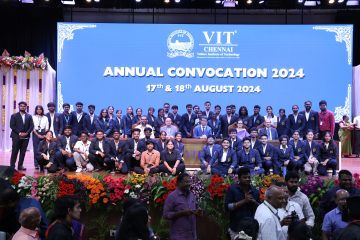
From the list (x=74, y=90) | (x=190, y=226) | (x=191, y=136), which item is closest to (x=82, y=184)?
(x=190, y=226)

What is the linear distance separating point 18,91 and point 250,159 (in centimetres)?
846

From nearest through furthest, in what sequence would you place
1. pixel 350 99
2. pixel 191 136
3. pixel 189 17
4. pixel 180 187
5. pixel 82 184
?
pixel 180 187 → pixel 82 184 → pixel 191 136 → pixel 350 99 → pixel 189 17

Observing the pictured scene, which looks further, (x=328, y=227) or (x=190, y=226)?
(x=190, y=226)

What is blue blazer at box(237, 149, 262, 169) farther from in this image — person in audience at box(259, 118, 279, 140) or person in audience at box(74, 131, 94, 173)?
person in audience at box(74, 131, 94, 173)

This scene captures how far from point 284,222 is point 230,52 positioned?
13530 millimetres

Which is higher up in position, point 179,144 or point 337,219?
point 179,144

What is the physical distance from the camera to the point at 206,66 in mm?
17812

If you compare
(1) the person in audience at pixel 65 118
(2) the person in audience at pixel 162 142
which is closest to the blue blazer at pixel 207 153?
(2) the person in audience at pixel 162 142

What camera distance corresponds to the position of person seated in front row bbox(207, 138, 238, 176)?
1211 cm

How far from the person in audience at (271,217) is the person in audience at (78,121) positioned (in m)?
10.4

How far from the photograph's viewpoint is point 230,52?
1781cm

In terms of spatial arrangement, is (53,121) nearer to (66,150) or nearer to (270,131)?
(66,150)

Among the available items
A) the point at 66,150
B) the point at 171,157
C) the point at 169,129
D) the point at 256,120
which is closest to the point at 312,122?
the point at 256,120

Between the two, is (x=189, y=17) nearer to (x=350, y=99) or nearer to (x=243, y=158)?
(x=350, y=99)
